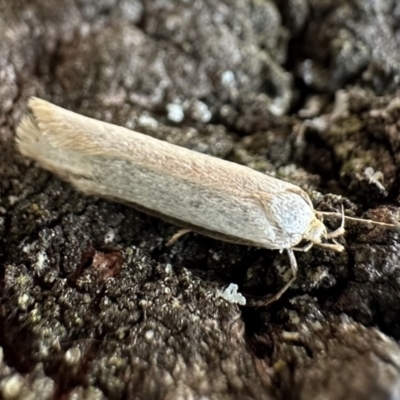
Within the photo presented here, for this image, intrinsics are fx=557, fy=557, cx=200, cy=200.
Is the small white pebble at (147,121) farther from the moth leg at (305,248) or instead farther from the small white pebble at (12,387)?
the small white pebble at (12,387)

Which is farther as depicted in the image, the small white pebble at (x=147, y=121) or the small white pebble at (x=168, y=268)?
the small white pebble at (x=147, y=121)

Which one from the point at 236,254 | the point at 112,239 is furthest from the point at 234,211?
the point at 112,239

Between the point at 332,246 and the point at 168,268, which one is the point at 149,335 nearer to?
the point at 168,268

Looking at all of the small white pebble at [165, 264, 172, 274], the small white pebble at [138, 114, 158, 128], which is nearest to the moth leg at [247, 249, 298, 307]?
the small white pebble at [165, 264, 172, 274]

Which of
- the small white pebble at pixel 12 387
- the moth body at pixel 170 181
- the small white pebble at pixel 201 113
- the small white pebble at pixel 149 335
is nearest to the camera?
the small white pebble at pixel 12 387

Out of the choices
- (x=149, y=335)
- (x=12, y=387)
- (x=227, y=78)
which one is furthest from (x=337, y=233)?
(x=12, y=387)

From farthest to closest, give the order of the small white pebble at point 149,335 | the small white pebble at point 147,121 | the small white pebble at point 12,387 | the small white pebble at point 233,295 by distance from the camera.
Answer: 1. the small white pebble at point 147,121
2. the small white pebble at point 233,295
3. the small white pebble at point 149,335
4. the small white pebble at point 12,387

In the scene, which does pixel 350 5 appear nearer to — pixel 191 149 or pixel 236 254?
pixel 191 149

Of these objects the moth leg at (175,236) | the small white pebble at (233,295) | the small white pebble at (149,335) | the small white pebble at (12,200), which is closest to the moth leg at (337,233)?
the small white pebble at (233,295)
